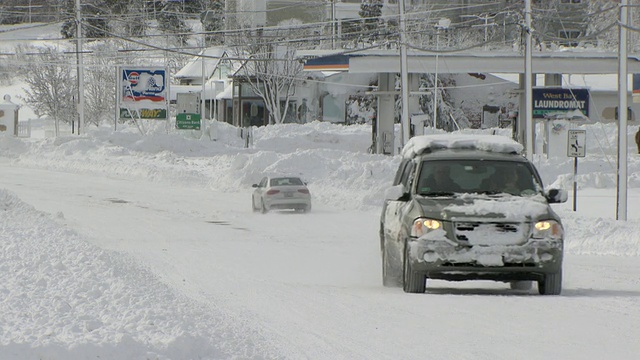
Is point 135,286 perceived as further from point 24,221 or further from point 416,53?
point 416,53

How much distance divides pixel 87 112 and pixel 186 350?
286ft

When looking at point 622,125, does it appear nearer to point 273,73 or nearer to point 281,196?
point 281,196

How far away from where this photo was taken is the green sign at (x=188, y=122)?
63.3 m

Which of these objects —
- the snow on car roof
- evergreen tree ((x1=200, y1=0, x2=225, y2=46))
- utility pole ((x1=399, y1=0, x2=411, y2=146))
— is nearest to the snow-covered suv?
the snow on car roof

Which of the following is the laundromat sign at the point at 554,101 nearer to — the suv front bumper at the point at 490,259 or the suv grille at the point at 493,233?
the suv front bumper at the point at 490,259

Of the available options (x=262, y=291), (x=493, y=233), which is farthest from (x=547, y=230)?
(x=262, y=291)

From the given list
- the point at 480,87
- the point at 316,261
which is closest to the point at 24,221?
the point at 316,261

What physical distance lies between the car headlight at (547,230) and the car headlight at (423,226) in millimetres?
1105

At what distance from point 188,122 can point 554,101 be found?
85.9 ft

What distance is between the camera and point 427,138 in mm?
14750

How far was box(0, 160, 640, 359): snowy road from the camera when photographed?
934 cm

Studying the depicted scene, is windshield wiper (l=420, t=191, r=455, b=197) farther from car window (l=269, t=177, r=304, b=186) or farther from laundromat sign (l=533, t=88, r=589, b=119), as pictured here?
laundromat sign (l=533, t=88, r=589, b=119)

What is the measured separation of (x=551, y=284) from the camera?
12.8m

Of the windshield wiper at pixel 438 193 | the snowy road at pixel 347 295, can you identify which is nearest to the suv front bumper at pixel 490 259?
the snowy road at pixel 347 295
